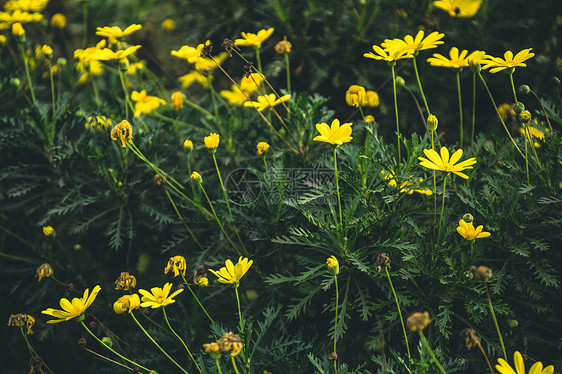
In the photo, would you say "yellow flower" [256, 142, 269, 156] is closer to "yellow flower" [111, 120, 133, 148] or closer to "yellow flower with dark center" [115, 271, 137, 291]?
"yellow flower" [111, 120, 133, 148]

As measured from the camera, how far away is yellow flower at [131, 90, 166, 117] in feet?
6.45

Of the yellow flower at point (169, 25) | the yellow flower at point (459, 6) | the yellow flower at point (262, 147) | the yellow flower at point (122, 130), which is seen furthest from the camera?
the yellow flower at point (169, 25)

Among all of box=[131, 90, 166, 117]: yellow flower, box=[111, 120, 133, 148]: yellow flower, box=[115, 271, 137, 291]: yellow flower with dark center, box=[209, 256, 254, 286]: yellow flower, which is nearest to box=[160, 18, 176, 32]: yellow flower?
box=[131, 90, 166, 117]: yellow flower

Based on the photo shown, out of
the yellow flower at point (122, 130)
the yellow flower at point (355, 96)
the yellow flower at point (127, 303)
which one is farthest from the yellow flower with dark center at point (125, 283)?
the yellow flower at point (355, 96)

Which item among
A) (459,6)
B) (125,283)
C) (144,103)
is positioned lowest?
(125,283)

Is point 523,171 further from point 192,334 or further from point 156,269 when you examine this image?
point 156,269

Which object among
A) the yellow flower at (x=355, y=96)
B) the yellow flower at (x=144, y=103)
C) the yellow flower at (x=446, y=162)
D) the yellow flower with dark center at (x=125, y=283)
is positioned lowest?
the yellow flower with dark center at (x=125, y=283)

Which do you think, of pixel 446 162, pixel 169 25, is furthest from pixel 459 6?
pixel 169 25

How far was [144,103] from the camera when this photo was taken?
2.02 metres

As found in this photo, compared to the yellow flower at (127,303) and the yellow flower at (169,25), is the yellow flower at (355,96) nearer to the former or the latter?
the yellow flower at (127,303)

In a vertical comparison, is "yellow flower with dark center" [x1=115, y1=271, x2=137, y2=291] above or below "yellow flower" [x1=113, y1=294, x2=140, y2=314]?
below

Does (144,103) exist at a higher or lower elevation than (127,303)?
higher

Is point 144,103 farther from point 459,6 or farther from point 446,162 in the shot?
point 459,6

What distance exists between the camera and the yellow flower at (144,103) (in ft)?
6.45
